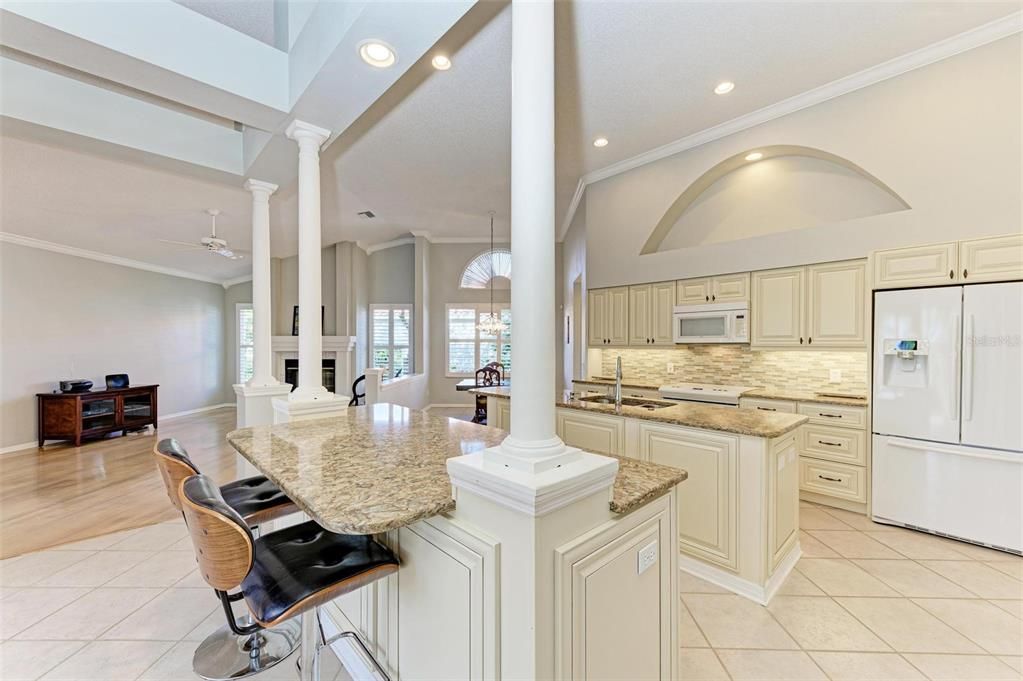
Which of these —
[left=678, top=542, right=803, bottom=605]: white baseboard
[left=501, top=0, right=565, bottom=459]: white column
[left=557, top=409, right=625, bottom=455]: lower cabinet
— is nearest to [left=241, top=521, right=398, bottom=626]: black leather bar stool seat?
[left=501, top=0, right=565, bottom=459]: white column

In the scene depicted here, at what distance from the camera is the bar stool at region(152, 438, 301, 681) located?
68.2 inches

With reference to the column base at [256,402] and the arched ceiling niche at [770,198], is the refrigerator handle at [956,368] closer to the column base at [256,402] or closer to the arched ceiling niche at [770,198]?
the arched ceiling niche at [770,198]

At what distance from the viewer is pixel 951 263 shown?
2.82 meters

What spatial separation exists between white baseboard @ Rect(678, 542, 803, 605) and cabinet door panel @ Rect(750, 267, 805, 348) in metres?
1.89

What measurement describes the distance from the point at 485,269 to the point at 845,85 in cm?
635

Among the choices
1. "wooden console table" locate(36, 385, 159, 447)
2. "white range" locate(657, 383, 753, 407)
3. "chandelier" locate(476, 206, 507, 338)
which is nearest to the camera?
"white range" locate(657, 383, 753, 407)

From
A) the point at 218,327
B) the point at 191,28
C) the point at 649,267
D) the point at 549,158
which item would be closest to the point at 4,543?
the point at 191,28

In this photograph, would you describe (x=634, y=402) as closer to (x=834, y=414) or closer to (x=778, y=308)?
(x=834, y=414)

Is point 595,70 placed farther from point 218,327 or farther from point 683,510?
point 218,327

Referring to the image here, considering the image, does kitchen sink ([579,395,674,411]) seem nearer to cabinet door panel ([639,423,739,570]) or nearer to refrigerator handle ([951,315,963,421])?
cabinet door panel ([639,423,739,570])

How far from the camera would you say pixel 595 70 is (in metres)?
2.98

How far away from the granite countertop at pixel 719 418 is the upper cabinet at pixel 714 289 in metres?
1.65

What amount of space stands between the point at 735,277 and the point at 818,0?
7.05 feet

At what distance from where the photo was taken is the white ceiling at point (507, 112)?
2578mm
